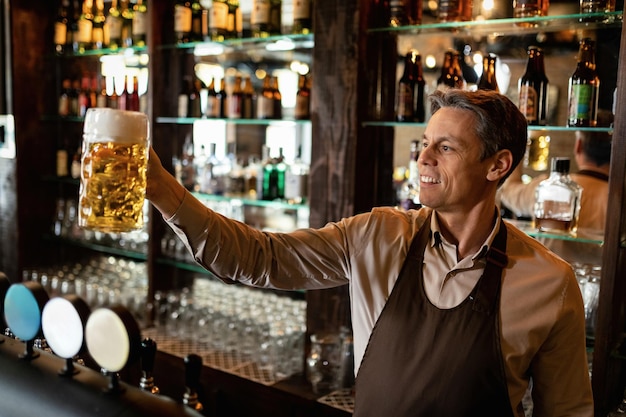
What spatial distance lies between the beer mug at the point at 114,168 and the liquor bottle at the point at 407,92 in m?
1.63

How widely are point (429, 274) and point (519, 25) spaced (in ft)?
4.25

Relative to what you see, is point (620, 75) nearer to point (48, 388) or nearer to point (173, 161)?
point (48, 388)

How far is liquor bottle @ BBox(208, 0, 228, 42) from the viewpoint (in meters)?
3.34

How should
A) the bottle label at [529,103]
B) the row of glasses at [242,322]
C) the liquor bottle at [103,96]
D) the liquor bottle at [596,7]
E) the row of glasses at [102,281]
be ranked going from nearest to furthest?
1. the liquor bottle at [596,7]
2. the bottle label at [529,103]
3. the row of glasses at [242,322]
4. the row of glasses at [102,281]
5. the liquor bottle at [103,96]

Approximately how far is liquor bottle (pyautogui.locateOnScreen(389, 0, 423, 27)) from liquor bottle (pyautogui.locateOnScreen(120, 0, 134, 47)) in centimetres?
184

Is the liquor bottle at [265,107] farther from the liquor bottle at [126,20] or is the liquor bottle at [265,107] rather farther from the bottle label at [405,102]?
the liquor bottle at [126,20]

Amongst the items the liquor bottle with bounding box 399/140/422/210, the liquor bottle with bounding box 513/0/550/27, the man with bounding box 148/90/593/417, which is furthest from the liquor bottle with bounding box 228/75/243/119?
the man with bounding box 148/90/593/417

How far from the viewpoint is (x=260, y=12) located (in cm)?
321

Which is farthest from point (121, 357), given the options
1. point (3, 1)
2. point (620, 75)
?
point (3, 1)

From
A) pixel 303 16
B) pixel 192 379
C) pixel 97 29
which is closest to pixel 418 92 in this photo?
pixel 303 16

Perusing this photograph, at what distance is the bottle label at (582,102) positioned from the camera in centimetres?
236

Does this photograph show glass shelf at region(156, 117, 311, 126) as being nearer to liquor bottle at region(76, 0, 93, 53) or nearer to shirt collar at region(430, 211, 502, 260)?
liquor bottle at region(76, 0, 93, 53)

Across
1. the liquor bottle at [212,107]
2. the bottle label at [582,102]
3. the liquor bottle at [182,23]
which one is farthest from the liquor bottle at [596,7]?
the liquor bottle at [182,23]

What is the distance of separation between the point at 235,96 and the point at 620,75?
1.91 metres
